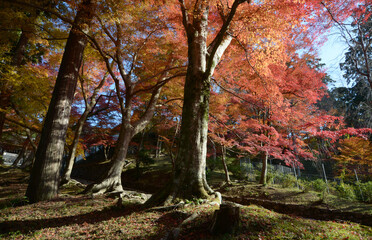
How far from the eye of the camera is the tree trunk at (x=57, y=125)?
17.1 ft

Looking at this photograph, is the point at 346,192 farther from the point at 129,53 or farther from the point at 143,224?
the point at 129,53

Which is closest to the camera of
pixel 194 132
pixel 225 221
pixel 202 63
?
pixel 225 221

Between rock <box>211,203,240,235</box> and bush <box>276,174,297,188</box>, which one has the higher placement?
bush <box>276,174,297,188</box>

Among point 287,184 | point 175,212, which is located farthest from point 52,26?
point 287,184

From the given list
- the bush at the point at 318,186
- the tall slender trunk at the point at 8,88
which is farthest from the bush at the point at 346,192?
the tall slender trunk at the point at 8,88

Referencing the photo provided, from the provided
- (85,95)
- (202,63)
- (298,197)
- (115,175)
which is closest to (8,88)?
(85,95)

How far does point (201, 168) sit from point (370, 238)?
113 inches

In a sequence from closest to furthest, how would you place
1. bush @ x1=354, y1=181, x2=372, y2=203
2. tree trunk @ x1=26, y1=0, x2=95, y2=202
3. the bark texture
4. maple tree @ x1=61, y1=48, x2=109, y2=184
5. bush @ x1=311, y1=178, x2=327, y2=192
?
1. the bark texture
2. tree trunk @ x1=26, y1=0, x2=95, y2=202
3. bush @ x1=354, y1=181, x2=372, y2=203
4. maple tree @ x1=61, y1=48, x2=109, y2=184
5. bush @ x1=311, y1=178, x2=327, y2=192

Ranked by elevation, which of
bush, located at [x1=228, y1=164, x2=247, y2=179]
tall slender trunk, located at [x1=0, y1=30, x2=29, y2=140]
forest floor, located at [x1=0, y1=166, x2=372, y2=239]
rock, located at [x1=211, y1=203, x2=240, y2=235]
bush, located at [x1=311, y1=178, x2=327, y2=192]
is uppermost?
tall slender trunk, located at [x1=0, y1=30, x2=29, y2=140]

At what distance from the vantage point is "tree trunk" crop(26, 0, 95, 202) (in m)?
5.21

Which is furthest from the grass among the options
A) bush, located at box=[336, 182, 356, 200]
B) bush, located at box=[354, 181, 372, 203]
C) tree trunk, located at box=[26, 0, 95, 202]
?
tree trunk, located at box=[26, 0, 95, 202]

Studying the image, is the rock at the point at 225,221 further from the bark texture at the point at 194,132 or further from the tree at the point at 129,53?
the tree at the point at 129,53

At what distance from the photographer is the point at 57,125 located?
220 inches

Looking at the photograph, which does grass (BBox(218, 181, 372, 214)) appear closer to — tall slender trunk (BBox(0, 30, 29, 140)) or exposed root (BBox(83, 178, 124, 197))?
exposed root (BBox(83, 178, 124, 197))
